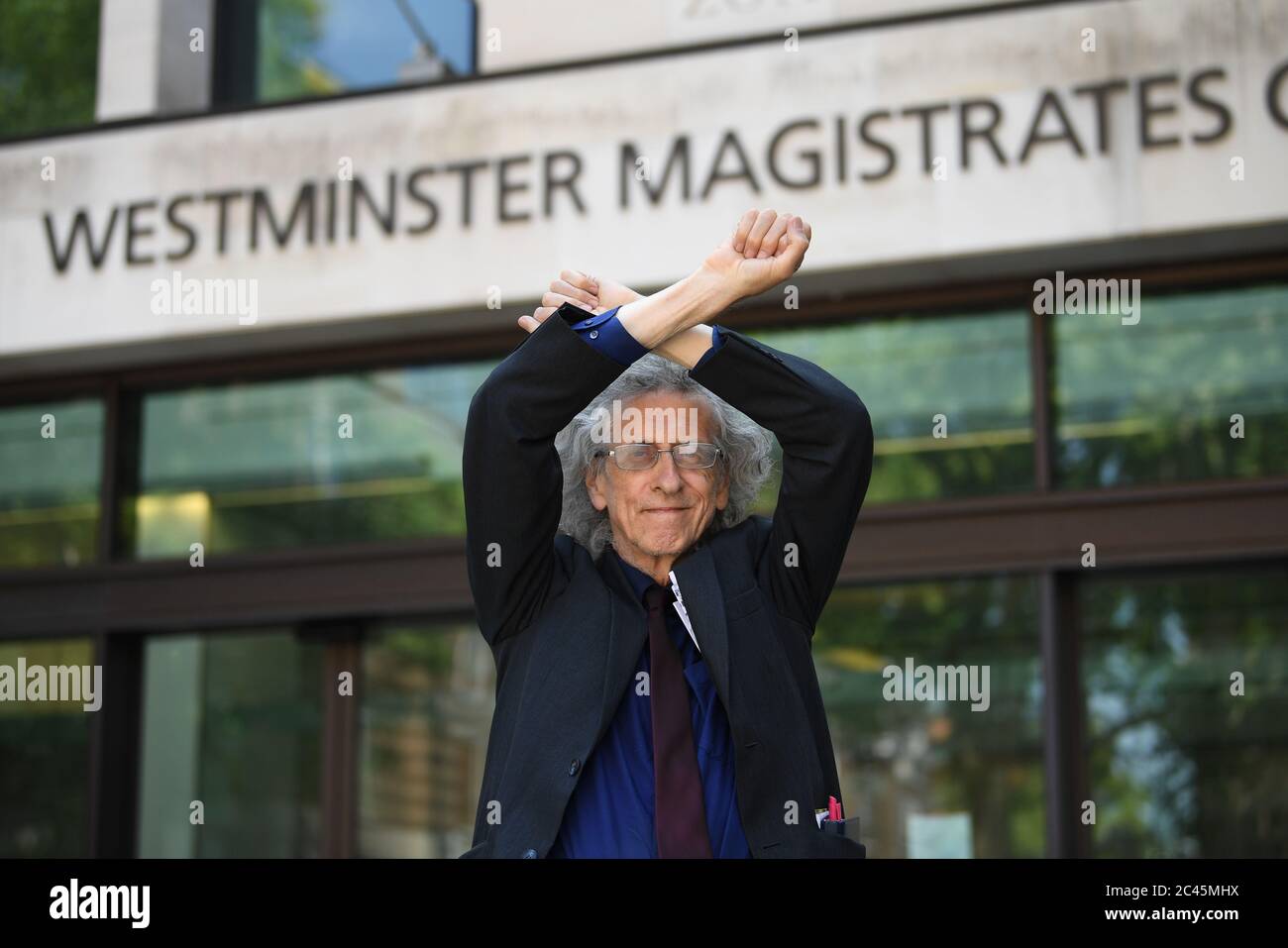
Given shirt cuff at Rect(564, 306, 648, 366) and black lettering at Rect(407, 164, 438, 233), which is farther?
black lettering at Rect(407, 164, 438, 233)

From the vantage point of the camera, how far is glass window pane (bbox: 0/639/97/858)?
8039 mm

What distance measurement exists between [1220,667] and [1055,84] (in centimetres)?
231

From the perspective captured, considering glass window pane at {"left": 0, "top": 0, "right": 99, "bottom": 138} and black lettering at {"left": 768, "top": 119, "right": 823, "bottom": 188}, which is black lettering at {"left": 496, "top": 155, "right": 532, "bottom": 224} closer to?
black lettering at {"left": 768, "top": 119, "right": 823, "bottom": 188}

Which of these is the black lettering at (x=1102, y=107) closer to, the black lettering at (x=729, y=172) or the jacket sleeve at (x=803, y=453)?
the black lettering at (x=729, y=172)

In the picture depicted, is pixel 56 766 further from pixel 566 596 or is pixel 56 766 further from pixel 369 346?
pixel 566 596

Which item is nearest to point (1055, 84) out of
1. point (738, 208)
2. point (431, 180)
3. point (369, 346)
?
point (738, 208)

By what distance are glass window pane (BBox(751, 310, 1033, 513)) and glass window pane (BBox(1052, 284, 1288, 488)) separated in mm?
176

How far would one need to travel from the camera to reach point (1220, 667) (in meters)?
6.79

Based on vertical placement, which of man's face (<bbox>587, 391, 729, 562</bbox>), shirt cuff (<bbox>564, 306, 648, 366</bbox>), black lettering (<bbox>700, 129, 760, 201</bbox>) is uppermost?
black lettering (<bbox>700, 129, 760, 201</bbox>)

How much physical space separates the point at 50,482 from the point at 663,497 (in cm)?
599

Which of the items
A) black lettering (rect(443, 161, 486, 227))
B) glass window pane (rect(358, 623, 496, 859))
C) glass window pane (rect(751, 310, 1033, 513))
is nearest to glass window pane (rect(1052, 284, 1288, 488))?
glass window pane (rect(751, 310, 1033, 513))

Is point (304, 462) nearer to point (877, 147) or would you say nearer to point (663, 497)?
point (877, 147)

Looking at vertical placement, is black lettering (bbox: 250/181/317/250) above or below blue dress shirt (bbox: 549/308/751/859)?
above

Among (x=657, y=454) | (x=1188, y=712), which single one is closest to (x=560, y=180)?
(x=1188, y=712)
